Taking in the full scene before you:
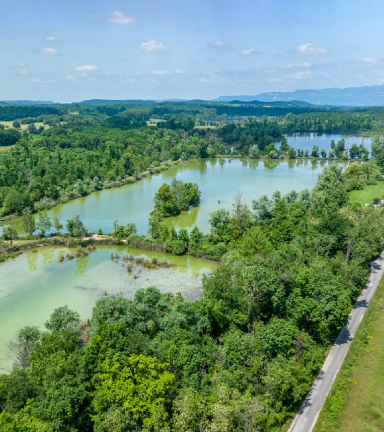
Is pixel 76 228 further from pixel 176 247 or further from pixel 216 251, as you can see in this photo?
pixel 216 251

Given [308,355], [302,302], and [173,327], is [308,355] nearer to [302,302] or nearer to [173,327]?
[302,302]

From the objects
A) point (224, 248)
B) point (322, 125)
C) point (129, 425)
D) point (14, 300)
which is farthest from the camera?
point (322, 125)

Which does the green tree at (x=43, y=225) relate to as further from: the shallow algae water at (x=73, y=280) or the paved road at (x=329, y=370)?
the paved road at (x=329, y=370)

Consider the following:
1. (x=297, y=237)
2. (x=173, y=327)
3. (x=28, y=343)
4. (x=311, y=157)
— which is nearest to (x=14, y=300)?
(x=28, y=343)

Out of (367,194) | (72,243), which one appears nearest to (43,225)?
(72,243)

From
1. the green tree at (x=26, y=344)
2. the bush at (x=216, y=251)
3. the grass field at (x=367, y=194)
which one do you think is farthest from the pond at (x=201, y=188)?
the green tree at (x=26, y=344)

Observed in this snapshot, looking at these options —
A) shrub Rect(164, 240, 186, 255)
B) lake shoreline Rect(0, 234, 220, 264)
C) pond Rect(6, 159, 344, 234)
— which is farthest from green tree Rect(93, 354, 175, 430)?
pond Rect(6, 159, 344, 234)

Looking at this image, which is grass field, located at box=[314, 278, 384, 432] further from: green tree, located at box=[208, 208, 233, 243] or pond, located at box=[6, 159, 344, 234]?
pond, located at box=[6, 159, 344, 234]
